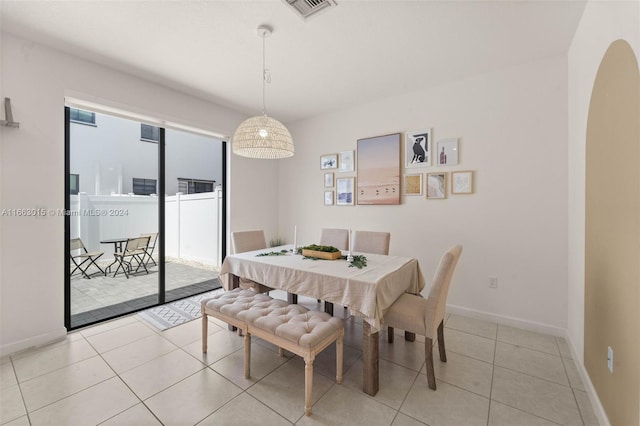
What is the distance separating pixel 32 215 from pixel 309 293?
2.56 metres

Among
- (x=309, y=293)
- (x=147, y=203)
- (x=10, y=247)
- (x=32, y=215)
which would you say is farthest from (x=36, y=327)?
(x=309, y=293)

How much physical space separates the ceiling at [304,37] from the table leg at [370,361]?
232 centimetres

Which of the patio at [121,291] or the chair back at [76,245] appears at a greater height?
the chair back at [76,245]

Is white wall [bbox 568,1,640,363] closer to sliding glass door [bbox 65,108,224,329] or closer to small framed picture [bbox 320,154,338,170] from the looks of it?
small framed picture [bbox 320,154,338,170]

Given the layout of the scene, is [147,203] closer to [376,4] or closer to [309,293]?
[309,293]

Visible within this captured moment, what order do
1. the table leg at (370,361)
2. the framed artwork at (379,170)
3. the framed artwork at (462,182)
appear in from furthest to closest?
1. the framed artwork at (379,170)
2. the framed artwork at (462,182)
3. the table leg at (370,361)

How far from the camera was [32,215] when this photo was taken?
2.27 meters

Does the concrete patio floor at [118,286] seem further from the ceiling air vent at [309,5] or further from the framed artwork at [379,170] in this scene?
the ceiling air vent at [309,5]

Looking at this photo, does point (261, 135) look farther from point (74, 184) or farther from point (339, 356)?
point (74, 184)

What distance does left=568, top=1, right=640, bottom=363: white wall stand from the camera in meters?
1.45

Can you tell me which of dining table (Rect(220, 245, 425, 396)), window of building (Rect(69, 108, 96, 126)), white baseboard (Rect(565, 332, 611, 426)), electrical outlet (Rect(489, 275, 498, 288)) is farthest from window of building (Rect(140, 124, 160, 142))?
white baseboard (Rect(565, 332, 611, 426))

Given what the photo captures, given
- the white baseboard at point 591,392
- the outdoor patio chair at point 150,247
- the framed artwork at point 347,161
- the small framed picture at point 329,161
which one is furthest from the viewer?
the small framed picture at point 329,161

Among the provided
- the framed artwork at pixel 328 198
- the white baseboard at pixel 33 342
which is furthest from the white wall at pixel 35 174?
the framed artwork at pixel 328 198

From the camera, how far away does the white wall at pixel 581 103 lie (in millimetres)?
1453
